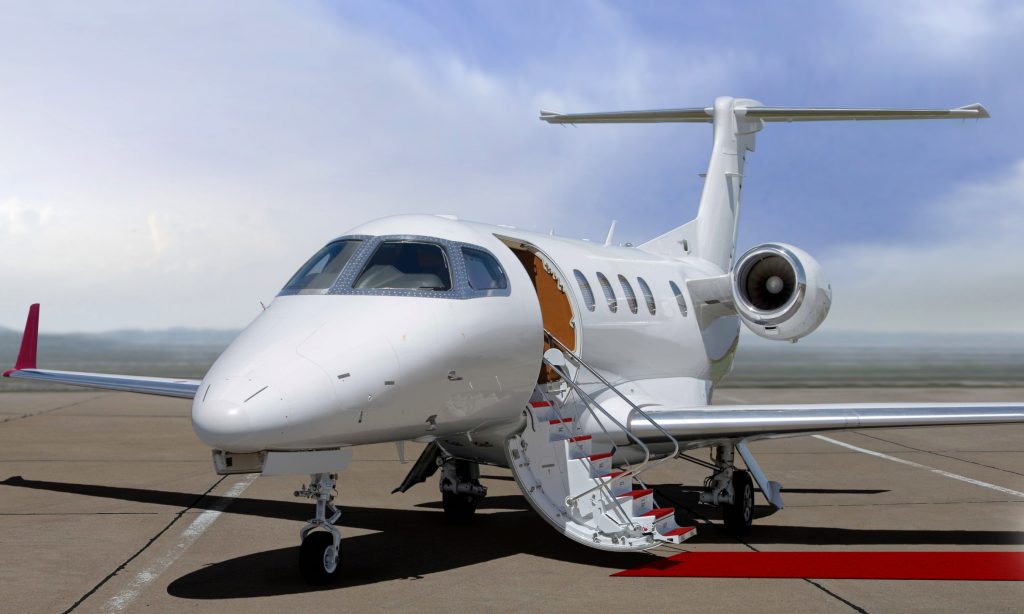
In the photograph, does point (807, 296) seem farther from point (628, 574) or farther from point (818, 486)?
point (628, 574)

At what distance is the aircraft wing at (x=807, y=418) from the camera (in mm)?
9523

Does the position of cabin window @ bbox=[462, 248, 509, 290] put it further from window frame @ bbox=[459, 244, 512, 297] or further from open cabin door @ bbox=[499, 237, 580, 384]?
open cabin door @ bbox=[499, 237, 580, 384]

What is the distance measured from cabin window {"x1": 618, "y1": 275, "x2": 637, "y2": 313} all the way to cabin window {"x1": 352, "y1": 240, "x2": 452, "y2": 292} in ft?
11.6

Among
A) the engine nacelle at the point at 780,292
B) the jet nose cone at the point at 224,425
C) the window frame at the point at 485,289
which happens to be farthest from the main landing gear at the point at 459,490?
the jet nose cone at the point at 224,425

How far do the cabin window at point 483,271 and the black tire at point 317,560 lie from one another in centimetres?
234

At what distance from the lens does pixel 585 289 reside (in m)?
10.4

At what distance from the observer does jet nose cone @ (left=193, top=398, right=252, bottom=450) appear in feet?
21.4

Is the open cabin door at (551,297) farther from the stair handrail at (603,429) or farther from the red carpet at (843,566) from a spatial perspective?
the red carpet at (843,566)

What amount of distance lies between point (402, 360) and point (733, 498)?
4.76 meters

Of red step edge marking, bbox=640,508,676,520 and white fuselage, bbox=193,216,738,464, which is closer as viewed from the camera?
white fuselage, bbox=193,216,738,464

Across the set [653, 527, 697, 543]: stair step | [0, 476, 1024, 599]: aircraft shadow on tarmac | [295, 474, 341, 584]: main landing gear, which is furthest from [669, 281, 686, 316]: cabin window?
[295, 474, 341, 584]: main landing gear

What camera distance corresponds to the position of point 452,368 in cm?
783

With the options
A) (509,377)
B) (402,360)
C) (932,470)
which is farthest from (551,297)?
(932,470)

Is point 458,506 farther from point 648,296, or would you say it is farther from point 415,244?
point 415,244
